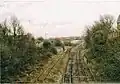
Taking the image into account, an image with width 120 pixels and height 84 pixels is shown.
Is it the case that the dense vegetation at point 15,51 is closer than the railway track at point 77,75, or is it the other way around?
the dense vegetation at point 15,51

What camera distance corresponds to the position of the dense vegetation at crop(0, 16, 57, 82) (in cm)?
1037

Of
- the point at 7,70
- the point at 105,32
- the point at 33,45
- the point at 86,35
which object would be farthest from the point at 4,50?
the point at 86,35

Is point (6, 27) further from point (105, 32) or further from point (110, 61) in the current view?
point (105, 32)

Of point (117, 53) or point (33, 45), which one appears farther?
point (33, 45)

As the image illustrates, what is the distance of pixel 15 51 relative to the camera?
43.5 feet

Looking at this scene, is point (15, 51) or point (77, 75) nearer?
point (15, 51)

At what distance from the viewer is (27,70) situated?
1525 cm

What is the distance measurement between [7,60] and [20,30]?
6.76m

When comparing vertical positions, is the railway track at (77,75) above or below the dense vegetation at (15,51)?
below

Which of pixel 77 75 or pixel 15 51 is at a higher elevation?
pixel 15 51

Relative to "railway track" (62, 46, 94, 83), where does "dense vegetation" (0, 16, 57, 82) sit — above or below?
above

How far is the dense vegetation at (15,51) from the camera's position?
34.0 feet

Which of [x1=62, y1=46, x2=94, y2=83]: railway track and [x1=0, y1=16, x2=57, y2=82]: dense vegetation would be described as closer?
[x1=0, y1=16, x2=57, y2=82]: dense vegetation

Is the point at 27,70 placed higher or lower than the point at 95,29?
lower
